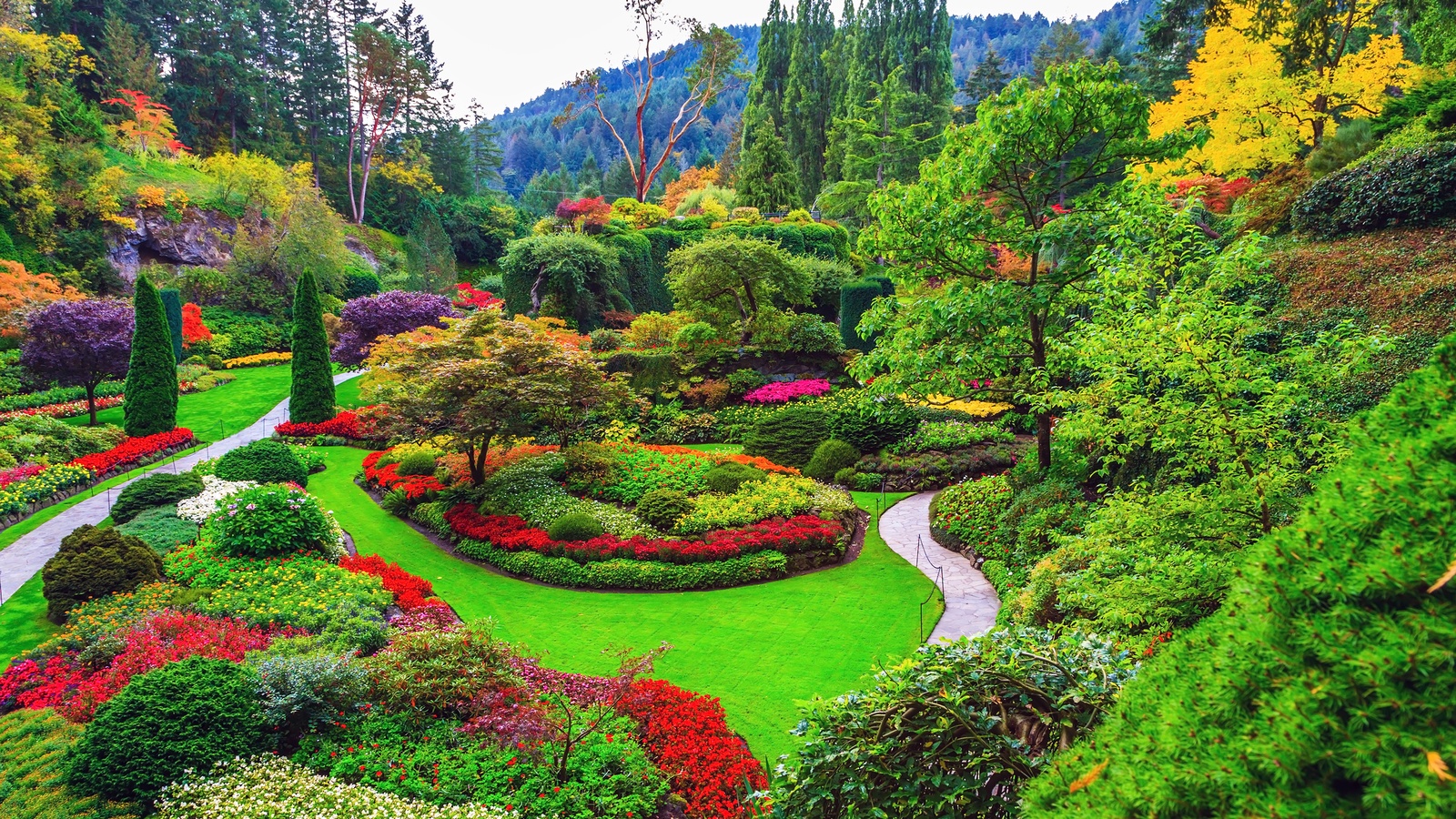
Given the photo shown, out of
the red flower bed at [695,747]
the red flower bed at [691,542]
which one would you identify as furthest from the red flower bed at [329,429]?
the red flower bed at [695,747]

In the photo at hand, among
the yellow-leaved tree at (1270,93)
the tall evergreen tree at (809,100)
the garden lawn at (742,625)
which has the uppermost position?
the tall evergreen tree at (809,100)

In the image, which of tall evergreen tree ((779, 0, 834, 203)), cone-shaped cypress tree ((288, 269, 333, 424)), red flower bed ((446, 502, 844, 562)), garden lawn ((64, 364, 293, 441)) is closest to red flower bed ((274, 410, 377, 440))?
cone-shaped cypress tree ((288, 269, 333, 424))

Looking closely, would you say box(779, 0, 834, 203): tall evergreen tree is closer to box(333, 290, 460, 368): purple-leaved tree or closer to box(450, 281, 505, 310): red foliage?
box(450, 281, 505, 310): red foliage

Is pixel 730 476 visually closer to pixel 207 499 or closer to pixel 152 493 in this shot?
pixel 207 499

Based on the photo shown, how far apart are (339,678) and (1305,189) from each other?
15927mm

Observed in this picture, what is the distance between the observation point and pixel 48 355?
1841cm

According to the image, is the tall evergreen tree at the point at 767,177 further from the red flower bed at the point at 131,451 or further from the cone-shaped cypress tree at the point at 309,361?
the red flower bed at the point at 131,451

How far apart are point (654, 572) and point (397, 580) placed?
3701 mm

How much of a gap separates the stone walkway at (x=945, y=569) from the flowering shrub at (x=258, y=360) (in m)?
25.0

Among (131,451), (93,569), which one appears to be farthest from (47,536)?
(131,451)

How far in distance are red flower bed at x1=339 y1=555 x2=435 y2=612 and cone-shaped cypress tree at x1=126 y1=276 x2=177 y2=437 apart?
10.8 metres

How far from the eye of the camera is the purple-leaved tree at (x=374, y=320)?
27.1m

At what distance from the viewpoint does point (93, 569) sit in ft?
28.6

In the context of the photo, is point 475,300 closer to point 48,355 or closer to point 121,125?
point 48,355
